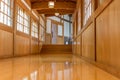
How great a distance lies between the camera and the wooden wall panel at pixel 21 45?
7656mm

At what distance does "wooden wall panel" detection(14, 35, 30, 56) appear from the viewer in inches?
301

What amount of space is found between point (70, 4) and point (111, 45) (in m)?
8.15

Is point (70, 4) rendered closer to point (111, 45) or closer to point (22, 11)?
point (22, 11)

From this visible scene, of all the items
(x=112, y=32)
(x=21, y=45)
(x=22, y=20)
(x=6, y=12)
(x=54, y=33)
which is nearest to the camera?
(x=112, y=32)

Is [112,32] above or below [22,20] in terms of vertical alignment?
below

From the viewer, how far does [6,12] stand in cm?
675

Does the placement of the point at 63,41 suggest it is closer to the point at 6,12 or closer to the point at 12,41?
the point at 12,41

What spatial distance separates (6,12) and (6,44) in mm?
1096

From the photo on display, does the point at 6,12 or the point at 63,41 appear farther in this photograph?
the point at 63,41

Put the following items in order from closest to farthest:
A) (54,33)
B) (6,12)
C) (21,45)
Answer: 1. (6,12)
2. (21,45)
3. (54,33)

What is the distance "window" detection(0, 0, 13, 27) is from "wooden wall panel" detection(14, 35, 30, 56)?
929 millimetres

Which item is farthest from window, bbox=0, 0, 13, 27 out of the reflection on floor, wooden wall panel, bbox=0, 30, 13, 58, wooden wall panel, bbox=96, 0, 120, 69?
wooden wall panel, bbox=96, 0, 120, 69

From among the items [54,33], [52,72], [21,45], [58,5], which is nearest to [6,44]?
[21,45]

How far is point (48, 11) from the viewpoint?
1240 centimetres
